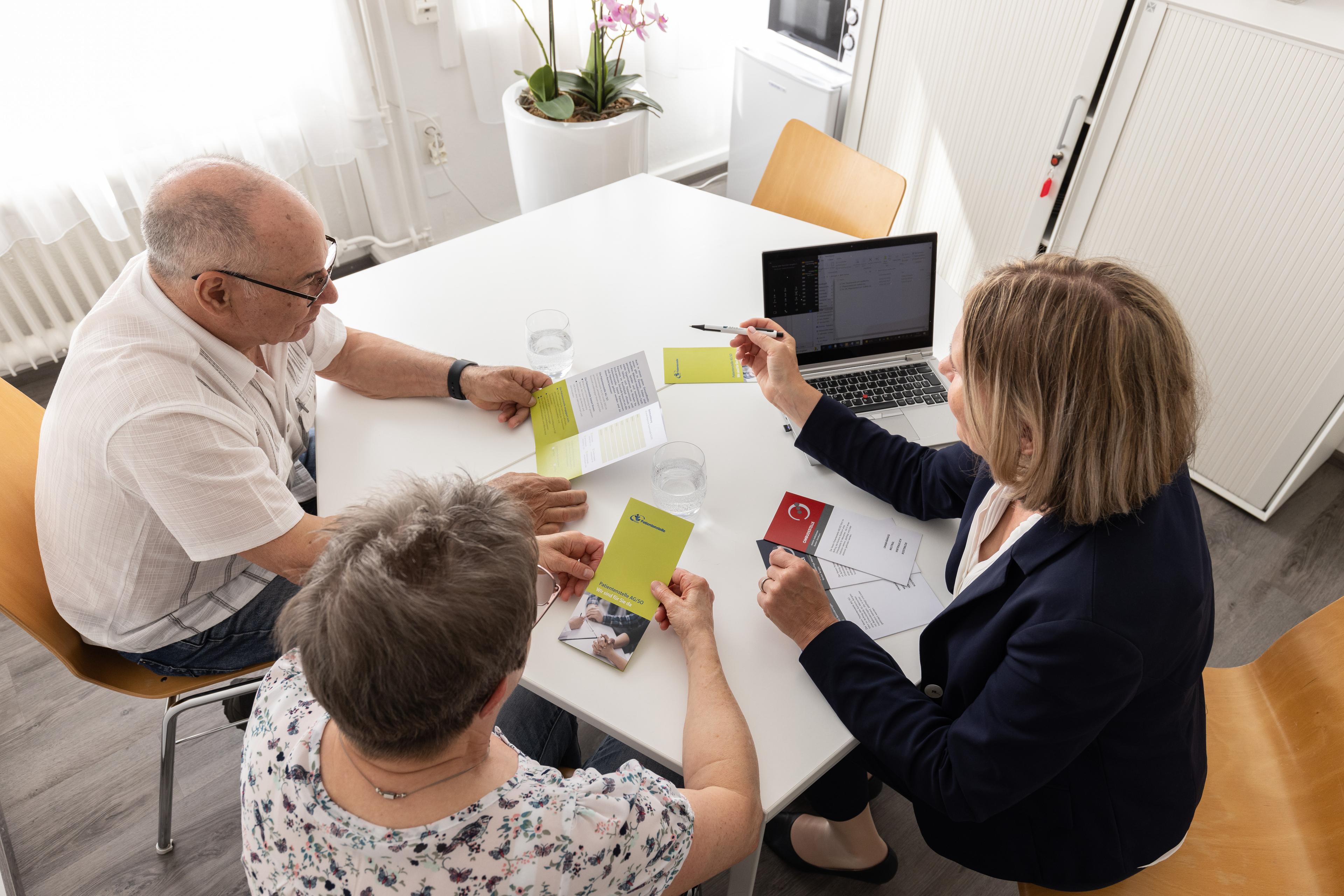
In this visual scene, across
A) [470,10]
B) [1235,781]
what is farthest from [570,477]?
[470,10]

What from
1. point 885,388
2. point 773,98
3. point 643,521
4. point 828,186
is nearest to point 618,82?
point 773,98

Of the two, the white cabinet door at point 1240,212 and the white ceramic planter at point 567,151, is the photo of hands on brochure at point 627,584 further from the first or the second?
the white ceramic planter at point 567,151

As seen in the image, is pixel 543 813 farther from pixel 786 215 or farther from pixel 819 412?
pixel 786 215

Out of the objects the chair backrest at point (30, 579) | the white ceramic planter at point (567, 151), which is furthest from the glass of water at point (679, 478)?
the white ceramic planter at point (567, 151)

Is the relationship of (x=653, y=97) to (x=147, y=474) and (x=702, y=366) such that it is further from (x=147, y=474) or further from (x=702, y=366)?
(x=147, y=474)

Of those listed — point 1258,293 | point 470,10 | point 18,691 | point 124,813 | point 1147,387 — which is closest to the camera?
point 1147,387

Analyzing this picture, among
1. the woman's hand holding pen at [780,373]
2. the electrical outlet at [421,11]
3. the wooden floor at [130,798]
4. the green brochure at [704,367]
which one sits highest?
the electrical outlet at [421,11]

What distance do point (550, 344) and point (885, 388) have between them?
77 cm

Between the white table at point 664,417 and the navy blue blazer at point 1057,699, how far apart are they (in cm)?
9

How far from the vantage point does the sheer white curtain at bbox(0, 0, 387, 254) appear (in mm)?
2486

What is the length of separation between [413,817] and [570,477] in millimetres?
781

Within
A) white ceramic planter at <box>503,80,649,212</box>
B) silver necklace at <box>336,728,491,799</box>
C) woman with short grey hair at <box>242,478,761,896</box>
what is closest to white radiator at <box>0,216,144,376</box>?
white ceramic planter at <box>503,80,649,212</box>

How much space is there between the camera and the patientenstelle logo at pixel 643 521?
142cm

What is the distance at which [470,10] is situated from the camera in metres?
3.28
